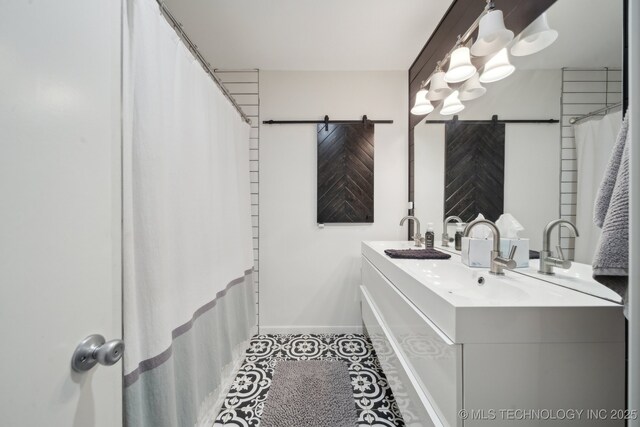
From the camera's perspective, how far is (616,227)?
0.48m

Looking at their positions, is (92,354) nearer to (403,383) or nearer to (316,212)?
(403,383)

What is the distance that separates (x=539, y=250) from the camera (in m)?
0.97

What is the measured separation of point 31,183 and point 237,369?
1670 millimetres

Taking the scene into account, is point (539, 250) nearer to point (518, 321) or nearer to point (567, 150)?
point (567, 150)

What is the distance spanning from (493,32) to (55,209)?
5.13 feet

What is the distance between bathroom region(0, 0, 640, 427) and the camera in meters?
0.39

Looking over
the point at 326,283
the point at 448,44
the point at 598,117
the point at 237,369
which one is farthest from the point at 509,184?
the point at 237,369

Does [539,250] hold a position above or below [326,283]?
above

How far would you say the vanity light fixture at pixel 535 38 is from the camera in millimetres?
922

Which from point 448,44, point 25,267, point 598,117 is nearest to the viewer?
point 25,267

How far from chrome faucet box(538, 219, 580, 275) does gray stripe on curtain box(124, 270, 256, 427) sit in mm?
1443

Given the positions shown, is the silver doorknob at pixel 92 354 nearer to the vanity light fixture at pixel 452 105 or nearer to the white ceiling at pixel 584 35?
the white ceiling at pixel 584 35

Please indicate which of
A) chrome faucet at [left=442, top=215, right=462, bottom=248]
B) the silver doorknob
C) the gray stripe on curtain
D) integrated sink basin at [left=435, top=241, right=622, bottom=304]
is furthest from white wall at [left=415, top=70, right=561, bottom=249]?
the gray stripe on curtain

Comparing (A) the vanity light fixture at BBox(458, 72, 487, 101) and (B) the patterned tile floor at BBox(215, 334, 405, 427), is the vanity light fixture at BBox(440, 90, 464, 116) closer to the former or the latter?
(A) the vanity light fixture at BBox(458, 72, 487, 101)
